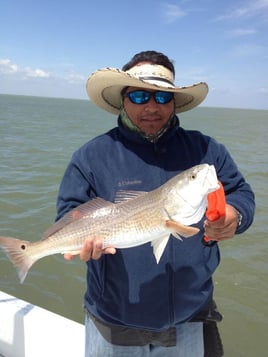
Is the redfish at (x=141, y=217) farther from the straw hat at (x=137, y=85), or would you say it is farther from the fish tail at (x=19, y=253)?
the straw hat at (x=137, y=85)

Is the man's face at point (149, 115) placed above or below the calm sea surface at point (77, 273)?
above

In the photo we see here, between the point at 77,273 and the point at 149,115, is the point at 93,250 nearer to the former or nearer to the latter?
the point at 149,115

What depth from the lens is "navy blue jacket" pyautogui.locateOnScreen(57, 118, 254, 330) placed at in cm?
281

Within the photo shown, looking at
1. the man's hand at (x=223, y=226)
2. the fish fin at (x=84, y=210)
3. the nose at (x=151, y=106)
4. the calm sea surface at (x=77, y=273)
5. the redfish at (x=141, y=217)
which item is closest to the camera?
→ the man's hand at (x=223, y=226)

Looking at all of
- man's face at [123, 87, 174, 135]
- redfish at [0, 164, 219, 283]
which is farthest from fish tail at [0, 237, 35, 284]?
man's face at [123, 87, 174, 135]

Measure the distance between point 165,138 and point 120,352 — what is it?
1.70 meters

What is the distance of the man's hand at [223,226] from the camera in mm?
2475

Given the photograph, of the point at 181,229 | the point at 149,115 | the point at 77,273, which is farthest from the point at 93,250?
the point at 77,273

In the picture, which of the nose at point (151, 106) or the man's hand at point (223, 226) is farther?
the nose at point (151, 106)

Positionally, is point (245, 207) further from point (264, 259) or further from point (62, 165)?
point (62, 165)

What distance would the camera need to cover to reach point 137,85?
2938mm

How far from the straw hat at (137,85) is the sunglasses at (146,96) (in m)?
0.05

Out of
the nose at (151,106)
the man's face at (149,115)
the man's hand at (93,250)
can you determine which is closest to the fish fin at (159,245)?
the man's hand at (93,250)

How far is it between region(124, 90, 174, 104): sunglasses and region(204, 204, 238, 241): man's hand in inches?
39.5
